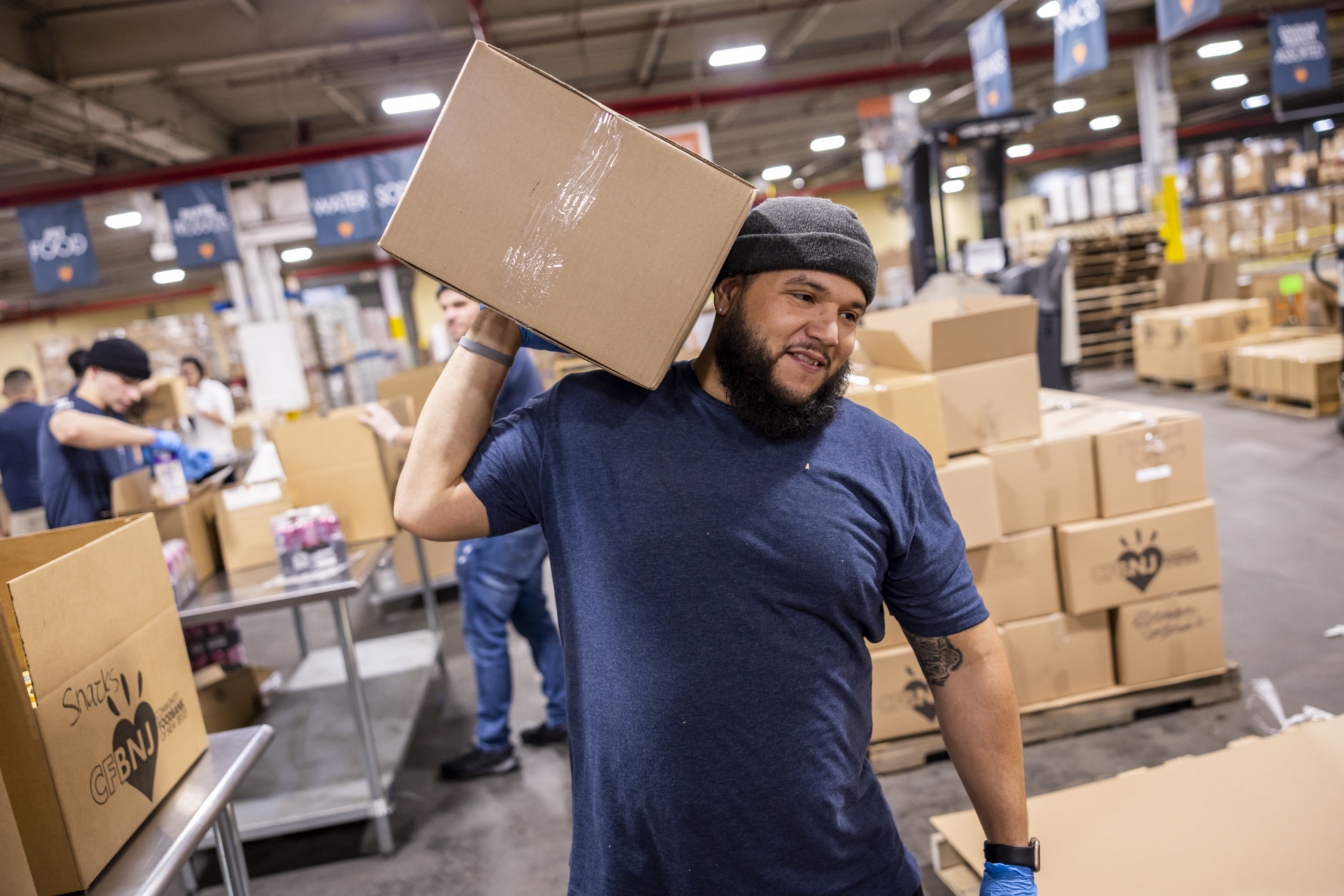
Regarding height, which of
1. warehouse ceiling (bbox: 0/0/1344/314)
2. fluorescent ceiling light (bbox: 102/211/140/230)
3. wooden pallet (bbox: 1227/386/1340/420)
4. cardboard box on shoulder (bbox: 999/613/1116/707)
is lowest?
wooden pallet (bbox: 1227/386/1340/420)

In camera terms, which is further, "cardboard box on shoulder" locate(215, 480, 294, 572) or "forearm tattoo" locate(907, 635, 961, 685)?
"cardboard box on shoulder" locate(215, 480, 294, 572)

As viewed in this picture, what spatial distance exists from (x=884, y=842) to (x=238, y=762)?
1141 millimetres

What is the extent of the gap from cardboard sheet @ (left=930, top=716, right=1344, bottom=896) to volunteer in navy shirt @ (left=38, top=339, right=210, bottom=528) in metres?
3.23

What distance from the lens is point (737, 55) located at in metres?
8.88

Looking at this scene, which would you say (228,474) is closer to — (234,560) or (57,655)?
(234,560)

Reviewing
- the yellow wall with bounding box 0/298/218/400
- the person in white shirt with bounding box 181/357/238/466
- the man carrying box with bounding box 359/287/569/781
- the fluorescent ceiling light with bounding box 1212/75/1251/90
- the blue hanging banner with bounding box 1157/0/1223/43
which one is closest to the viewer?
the man carrying box with bounding box 359/287/569/781

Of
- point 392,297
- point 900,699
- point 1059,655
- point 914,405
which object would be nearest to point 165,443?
point 914,405

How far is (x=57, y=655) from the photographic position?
3.84ft

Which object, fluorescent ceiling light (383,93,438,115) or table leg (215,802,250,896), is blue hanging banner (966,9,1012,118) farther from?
table leg (215,802,250,896)

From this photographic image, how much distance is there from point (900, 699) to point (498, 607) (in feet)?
4.77

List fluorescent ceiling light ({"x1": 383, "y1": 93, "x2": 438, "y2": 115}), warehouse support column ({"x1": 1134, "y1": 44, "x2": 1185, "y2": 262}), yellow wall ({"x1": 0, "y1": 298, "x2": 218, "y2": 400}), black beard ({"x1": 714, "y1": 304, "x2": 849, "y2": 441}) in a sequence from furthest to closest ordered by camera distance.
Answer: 1. yellow wall ({"x1": 0, "y1": 298, "x2": 218, "y2": 400})
2. warehouse support column ({"x1": 1134, "y1": 44, "x2": 1185, "y2": 262})
3. fluorescent ceiling light ({"x1": 383, "y1": 93, "x2": 438, "y2": 115})
4. black beard ({"x1": 714, "y1": 304, "x2": 849, "y2": 441})

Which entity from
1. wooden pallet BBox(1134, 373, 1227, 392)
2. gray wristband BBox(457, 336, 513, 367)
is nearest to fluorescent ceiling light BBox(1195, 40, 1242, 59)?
wooden pallet BBox(1134, 373, 1227, 392)

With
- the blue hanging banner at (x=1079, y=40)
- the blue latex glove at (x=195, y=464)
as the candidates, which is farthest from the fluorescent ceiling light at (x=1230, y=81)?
the blue latex glove at (x=195, y=464)

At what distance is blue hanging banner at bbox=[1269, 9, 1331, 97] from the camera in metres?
8.56
